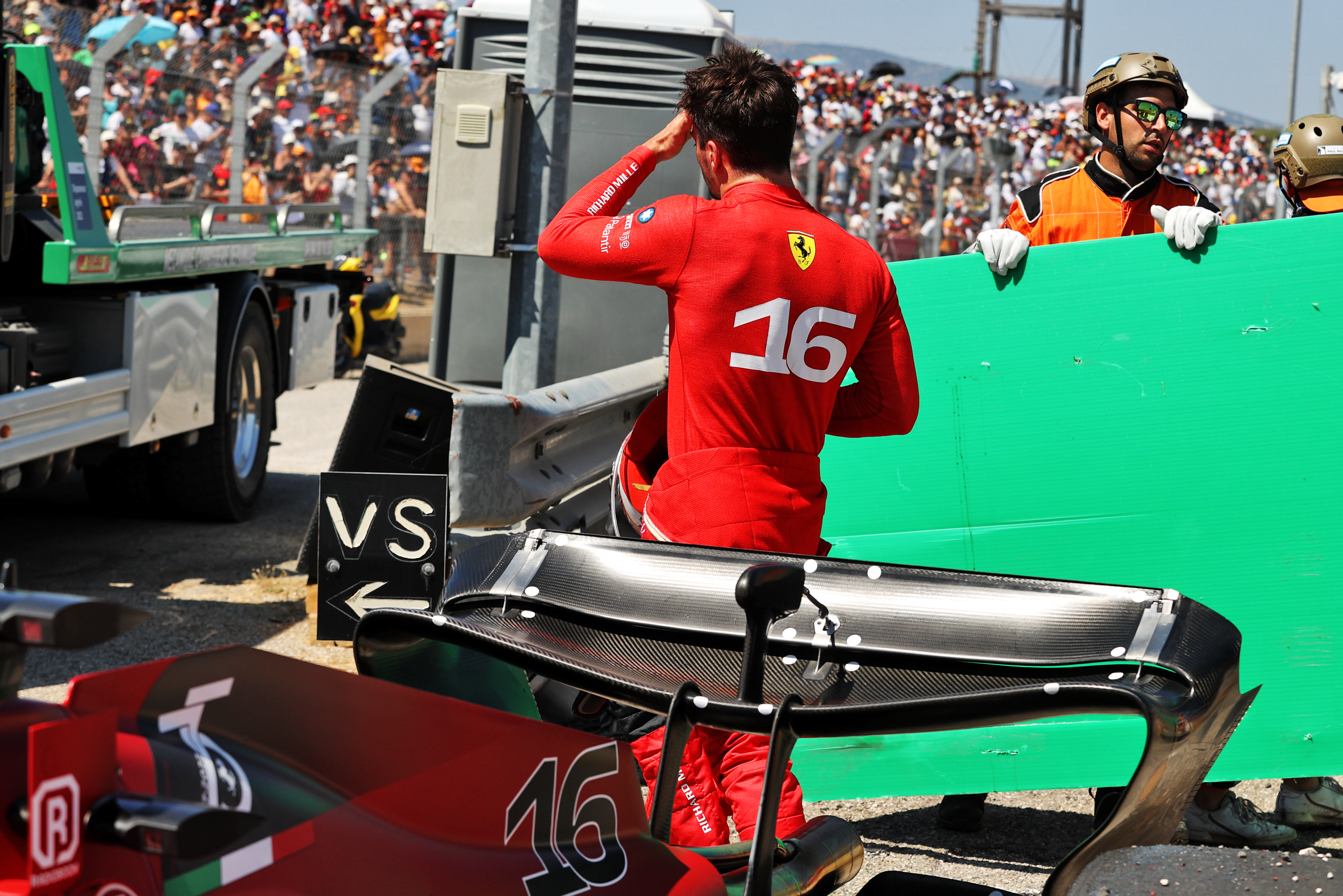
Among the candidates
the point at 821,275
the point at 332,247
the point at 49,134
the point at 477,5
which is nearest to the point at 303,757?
the point at 821,275

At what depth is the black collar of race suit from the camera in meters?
4.33

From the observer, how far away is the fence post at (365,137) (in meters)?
15.5

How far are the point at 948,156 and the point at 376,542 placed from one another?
1928 centimetres

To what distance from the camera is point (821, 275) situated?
110 inches

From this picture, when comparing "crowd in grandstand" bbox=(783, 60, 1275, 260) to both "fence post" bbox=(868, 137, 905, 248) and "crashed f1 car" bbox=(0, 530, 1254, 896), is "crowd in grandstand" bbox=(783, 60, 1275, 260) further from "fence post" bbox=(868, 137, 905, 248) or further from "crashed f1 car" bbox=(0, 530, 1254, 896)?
"crashed f1 car" bbox=(0, 530, 1254, 896)

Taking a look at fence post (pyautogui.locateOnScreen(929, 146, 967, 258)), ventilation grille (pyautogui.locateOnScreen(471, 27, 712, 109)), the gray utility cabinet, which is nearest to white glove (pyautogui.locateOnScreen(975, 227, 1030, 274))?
the gray utility cabinet

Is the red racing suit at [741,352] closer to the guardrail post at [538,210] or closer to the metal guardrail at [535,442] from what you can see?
the metal guardrail at [535,442]

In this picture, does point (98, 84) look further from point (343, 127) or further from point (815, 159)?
point (815, 159)

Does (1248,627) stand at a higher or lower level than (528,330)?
lower

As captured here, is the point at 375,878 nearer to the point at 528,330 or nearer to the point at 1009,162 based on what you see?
the point at 528,330

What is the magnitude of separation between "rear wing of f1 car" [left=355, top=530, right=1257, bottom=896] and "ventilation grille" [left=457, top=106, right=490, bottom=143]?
Answer: 3285mm

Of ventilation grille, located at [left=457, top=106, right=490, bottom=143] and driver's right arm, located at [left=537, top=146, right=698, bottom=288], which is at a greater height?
ventilation grille, located at [left=457, top=106, right=490, bottom=143]

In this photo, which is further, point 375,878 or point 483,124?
point 483,124

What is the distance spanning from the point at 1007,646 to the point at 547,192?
3900 mm
